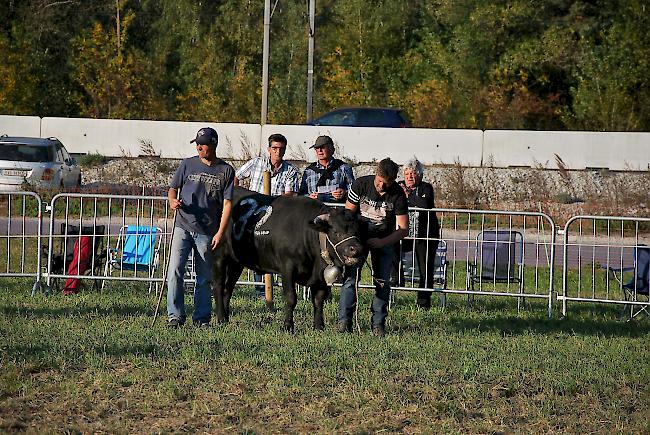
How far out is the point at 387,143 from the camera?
33719mm

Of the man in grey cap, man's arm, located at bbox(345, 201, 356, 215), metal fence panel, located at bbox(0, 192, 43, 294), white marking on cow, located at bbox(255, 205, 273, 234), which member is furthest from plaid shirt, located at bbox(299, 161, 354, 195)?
metal fence panel, located at bbox(0, 192, 43, 294)

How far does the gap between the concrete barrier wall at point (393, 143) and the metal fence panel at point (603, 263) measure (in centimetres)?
913

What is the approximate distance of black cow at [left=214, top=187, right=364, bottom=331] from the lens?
455 inches

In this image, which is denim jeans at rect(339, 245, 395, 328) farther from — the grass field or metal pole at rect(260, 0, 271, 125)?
metal pole at rect(260, 0, 271, 125)

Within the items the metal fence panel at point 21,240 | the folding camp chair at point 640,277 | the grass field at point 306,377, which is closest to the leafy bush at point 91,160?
the metal fence panel at point 21,240

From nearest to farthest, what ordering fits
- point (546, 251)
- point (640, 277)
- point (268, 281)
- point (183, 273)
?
point (183, 273) → point (268, 281) → point (640, 277) → point (546, 251)

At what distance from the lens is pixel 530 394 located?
29.8 feet

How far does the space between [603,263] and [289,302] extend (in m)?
9.96

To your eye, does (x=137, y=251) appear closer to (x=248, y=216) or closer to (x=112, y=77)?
(x=248, y=216)

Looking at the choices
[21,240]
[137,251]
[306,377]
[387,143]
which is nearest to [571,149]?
[387,143]

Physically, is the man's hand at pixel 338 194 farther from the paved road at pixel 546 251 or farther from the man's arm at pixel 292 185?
the paved road at pixel 546 251

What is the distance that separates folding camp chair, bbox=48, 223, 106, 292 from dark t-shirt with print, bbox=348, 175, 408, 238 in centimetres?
451

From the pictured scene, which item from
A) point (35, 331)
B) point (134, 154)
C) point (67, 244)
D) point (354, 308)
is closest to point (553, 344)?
point (354, 308)

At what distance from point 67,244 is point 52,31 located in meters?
40.4
